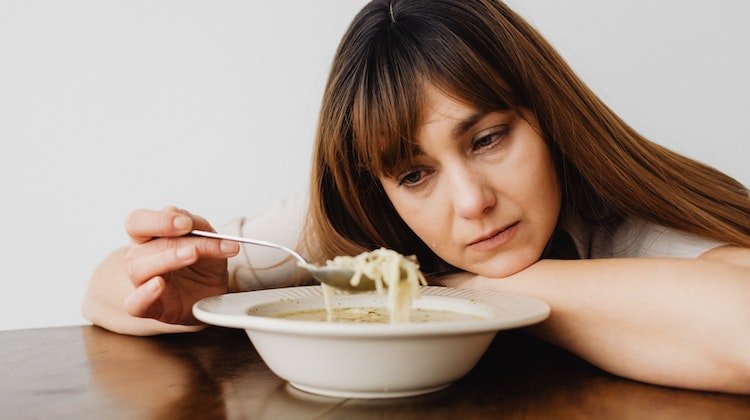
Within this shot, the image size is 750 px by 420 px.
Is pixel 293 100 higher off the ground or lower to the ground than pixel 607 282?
higher

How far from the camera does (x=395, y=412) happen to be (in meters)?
0.78

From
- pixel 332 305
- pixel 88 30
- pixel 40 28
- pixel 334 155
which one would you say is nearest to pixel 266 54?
pixel 88 30

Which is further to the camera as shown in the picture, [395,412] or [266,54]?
[266,54]

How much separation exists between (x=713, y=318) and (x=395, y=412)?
0.40 meters

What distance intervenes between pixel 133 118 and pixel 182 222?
5.35ft

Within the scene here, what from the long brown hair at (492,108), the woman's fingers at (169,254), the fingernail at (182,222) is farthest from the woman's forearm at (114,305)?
the long brown hair at (492,108)

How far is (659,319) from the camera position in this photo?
917mm

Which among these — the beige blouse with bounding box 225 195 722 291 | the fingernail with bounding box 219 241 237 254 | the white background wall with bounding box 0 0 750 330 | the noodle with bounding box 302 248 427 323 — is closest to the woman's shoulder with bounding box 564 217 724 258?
the beige blouse with bounding box 225 195 722 291

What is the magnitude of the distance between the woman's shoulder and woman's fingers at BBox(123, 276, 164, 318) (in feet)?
2.69

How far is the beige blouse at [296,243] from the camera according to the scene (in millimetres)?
1348

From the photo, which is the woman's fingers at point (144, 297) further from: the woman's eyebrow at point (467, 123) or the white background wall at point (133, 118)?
the white background wall at point (133, 118)

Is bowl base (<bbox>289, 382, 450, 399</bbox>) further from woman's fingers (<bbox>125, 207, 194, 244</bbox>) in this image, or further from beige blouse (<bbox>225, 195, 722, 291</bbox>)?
beige blouse (<bbox>225, 195, 722, 291</bbox>)

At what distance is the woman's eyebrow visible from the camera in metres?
1.20

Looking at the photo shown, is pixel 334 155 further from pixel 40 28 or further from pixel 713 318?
pixel 40 28
